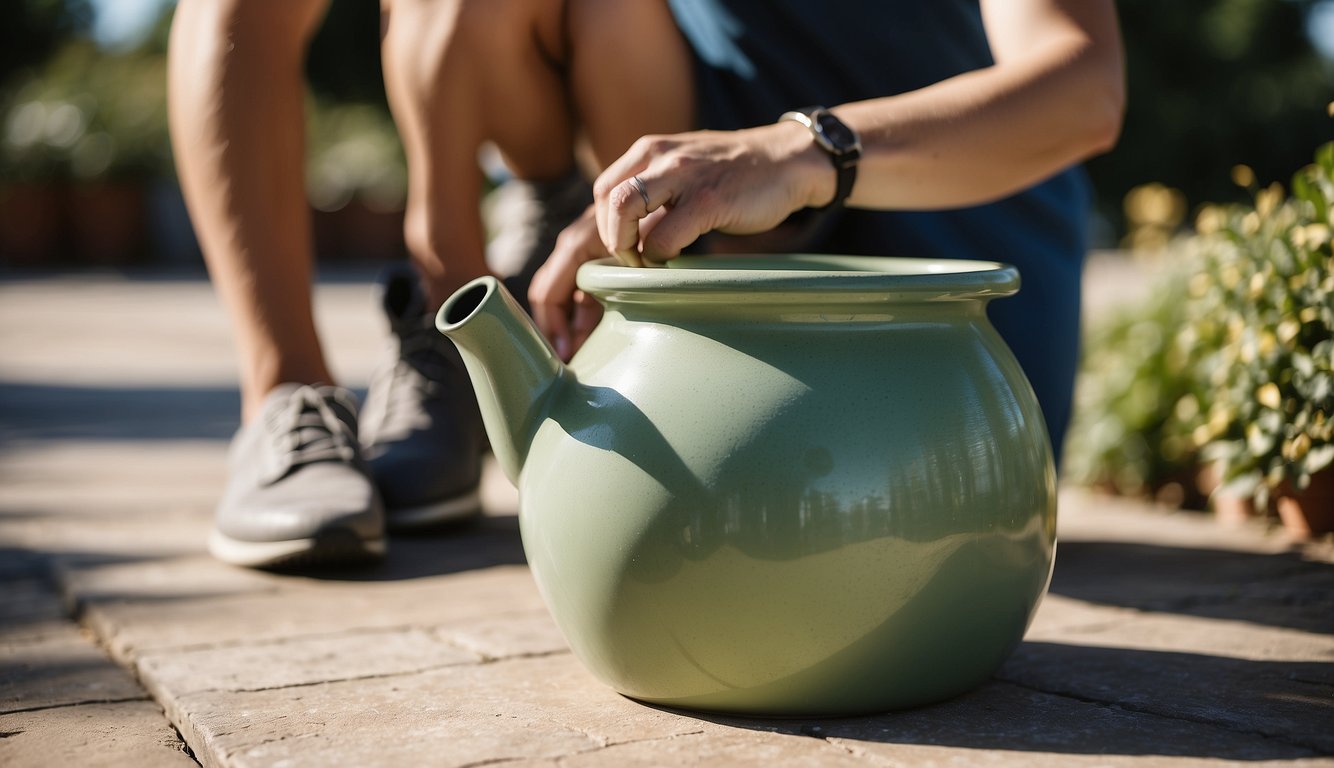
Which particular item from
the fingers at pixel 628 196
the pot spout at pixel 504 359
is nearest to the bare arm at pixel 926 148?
the fingers at pixel 628 196

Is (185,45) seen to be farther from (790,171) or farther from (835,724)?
(835,724)

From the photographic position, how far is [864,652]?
1205mm

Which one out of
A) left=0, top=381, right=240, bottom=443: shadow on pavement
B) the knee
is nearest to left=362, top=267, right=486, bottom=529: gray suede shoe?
the knee

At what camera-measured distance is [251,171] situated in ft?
6.72

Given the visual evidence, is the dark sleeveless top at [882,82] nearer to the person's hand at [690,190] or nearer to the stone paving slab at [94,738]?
the person's hand at [690,190]

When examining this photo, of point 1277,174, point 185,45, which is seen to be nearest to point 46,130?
point 185,45

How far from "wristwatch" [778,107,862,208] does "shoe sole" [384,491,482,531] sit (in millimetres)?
973

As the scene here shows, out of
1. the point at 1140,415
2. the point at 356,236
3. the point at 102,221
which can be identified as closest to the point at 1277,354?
the point at 1140,415

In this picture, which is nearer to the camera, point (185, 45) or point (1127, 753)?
point (1127, 753)

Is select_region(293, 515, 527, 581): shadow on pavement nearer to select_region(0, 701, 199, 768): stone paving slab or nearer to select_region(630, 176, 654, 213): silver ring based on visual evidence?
select_region(0, 701, 199, 768): stone paving slab

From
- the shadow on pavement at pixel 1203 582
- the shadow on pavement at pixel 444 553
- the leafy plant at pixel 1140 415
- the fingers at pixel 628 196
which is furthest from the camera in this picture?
the leafy plant at pixel 1140 415

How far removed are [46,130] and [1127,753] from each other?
47.0ft

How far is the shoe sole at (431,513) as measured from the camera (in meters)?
2.11

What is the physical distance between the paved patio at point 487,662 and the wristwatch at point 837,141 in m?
0.58
